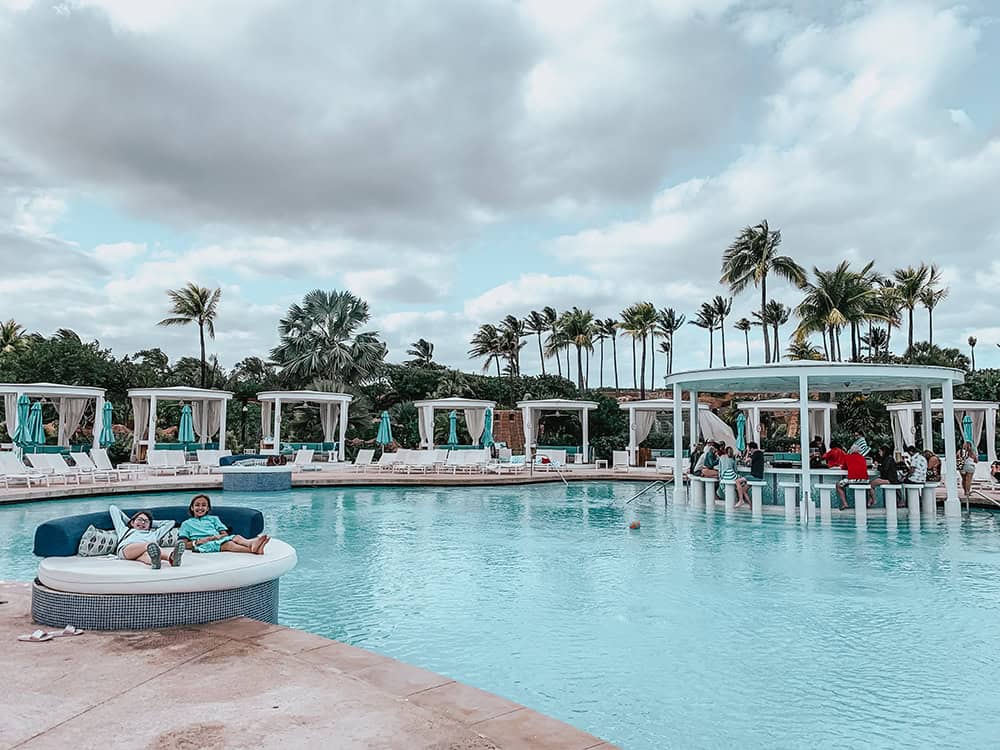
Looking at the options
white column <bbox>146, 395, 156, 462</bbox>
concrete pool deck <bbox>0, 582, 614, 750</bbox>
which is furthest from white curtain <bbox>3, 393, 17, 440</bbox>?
concrete pool deck <bbox>0, 582, 614, 750</bbox>

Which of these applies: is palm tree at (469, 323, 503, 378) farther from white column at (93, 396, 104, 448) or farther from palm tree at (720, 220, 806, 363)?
white column at (93, 396, 104, 448)

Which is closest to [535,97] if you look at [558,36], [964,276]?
[558,36]

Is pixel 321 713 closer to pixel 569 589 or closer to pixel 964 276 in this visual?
pixel 569 589

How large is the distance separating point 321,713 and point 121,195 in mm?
16038

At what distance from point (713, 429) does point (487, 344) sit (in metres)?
23.5

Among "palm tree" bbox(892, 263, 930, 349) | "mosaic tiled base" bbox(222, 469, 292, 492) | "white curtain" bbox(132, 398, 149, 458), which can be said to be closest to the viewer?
"mosaic tiled base" bbox(222, 469, 292, 492)

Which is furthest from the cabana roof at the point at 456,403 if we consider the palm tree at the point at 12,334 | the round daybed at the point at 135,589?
the palm tree at the point at 12,334

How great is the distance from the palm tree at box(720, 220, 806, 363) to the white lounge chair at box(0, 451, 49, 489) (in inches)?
920

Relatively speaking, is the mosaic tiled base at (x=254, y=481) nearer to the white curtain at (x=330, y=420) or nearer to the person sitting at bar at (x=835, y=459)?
the white curtain at (x=330, y=420)

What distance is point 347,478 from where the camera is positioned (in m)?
17.2

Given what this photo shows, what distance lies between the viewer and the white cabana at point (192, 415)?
21.0m

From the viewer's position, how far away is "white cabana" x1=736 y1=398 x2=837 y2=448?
20.5 meters

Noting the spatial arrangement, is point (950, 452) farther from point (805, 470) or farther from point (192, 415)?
point (192, 415)

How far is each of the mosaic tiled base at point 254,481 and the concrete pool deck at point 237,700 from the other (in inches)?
476
